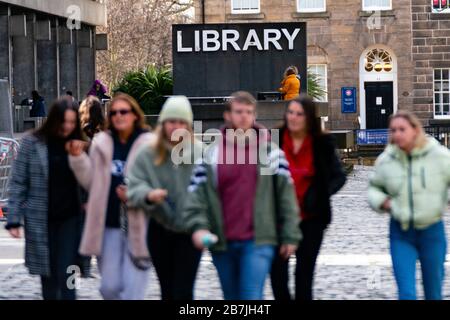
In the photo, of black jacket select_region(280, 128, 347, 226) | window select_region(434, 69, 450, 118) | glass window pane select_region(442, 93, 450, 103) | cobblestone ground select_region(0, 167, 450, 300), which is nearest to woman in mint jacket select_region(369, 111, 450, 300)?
black jacket select_region(280, 128, 347, 226)

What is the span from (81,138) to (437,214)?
2.72 meters

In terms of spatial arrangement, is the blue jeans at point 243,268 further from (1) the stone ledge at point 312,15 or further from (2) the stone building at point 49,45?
(1) the stone ledge at point 312,15

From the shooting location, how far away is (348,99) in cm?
5569

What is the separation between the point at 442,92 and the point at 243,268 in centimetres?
4958

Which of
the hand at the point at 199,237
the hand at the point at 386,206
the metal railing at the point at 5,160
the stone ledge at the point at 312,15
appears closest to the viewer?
the hand at the point at 199,237

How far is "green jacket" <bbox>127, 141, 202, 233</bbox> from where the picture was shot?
8977 millimetres

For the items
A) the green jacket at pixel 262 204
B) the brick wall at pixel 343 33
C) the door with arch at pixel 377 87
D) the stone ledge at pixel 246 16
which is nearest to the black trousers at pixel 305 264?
the green jacket at pixel 262 204

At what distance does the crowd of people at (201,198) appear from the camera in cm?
877

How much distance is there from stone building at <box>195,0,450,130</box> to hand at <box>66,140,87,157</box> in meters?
46.2

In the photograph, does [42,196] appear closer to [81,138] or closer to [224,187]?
[81,138]

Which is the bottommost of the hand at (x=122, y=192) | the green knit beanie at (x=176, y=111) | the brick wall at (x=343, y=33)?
the hand at (x=122, y=192)

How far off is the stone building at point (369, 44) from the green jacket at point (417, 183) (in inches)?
1819

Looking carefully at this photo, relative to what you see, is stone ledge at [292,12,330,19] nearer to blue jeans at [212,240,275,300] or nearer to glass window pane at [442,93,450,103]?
glass window pane at [442,93,450,103]

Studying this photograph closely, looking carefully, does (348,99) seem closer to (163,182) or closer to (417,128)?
(417,128)
